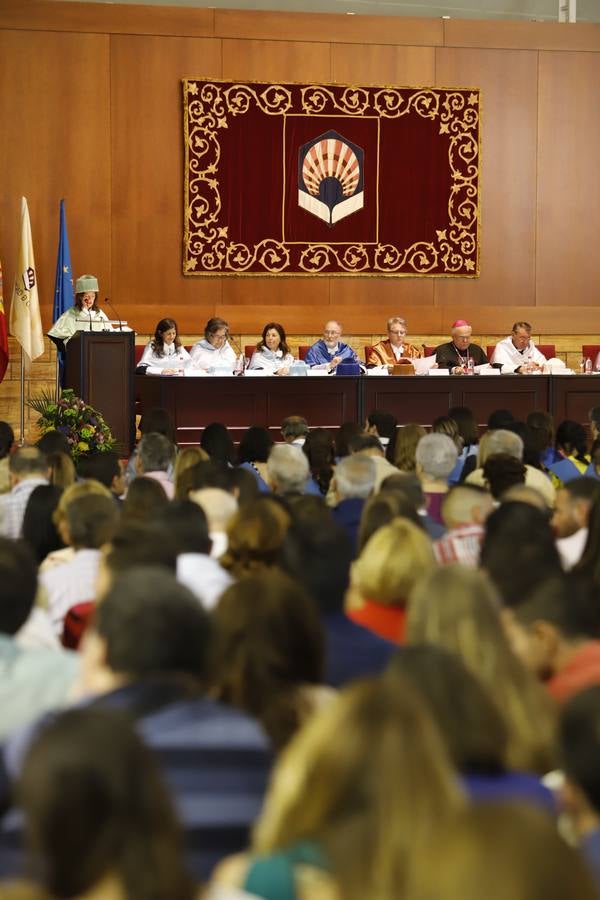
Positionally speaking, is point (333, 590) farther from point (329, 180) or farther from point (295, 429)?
point (329, 180)

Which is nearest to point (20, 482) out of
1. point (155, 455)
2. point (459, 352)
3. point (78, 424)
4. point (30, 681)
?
point (155, 455)

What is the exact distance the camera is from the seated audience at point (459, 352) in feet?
36.7

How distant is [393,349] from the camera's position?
37.2ft

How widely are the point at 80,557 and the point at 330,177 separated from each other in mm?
9417

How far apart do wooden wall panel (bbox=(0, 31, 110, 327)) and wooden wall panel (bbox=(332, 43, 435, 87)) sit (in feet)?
7.24

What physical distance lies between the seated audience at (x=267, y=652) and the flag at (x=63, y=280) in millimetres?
9480

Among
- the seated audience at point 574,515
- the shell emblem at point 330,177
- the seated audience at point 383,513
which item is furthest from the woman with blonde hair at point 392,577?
the shell emblem at point 330,177

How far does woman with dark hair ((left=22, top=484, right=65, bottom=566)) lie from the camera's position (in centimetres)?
465

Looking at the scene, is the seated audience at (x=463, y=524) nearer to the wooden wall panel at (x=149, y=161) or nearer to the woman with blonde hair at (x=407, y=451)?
the woman with blonde hair at (x=407, y=451)

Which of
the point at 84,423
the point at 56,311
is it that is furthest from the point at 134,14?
the point at 84,423

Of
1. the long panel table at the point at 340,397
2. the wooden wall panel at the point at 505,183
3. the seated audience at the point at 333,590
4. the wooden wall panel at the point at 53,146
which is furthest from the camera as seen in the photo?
the wooden wall panel at the point at 505,183

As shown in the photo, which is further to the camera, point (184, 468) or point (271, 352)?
point (271, 352)

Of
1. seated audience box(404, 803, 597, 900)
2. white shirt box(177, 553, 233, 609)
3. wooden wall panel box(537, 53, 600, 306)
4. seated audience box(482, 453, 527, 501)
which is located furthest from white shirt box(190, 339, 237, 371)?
seated audience box(404, 803, 597, 900)

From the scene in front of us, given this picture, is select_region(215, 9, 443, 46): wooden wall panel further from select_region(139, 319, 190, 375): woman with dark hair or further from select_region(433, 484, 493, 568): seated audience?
select_region(433, 484, 493, 568): seated audience
